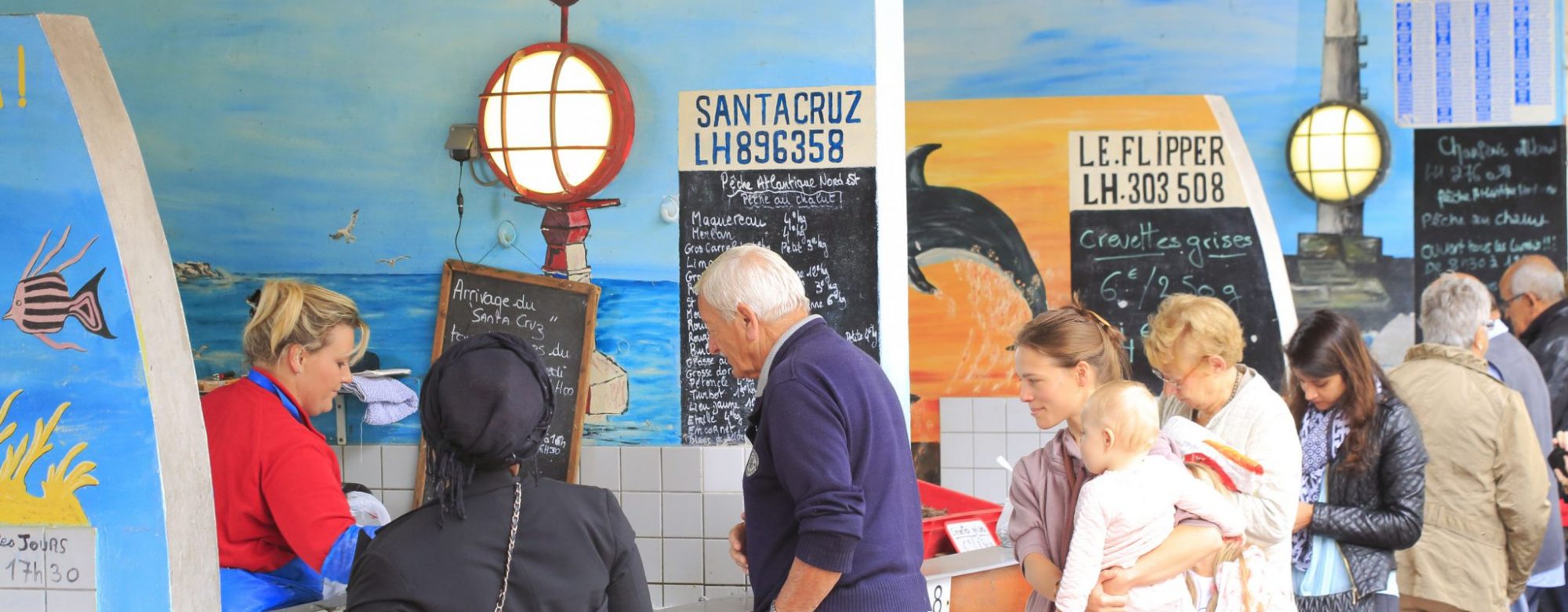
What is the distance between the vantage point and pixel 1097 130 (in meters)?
6.85

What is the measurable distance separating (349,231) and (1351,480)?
3280mm

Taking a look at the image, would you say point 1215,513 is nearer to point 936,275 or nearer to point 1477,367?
point 1477,367

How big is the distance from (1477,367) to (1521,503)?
1.51 feet

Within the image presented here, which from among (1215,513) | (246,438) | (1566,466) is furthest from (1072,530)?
(1566,466)

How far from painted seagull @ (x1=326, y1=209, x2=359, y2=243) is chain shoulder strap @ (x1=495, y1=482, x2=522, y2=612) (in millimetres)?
2802

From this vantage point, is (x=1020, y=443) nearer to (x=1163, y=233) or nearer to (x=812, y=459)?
(x=1163, y=233)

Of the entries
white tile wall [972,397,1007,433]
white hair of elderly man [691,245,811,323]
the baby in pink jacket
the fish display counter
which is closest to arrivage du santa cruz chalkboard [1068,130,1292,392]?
white tile wall [972,397,1007,433]

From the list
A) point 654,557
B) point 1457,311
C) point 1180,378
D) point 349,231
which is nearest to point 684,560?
point 654,557

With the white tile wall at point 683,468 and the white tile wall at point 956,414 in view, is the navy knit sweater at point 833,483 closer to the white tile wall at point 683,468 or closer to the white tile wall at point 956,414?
the white tile wall at point 683,468

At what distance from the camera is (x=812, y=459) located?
8.48 feet

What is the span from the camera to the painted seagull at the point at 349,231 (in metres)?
4.63

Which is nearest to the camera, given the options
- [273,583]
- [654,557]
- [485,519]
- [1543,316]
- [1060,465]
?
[485,519]

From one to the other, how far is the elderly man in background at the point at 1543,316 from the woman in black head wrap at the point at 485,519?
478 cm

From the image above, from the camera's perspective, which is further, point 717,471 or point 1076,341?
point 717,471
